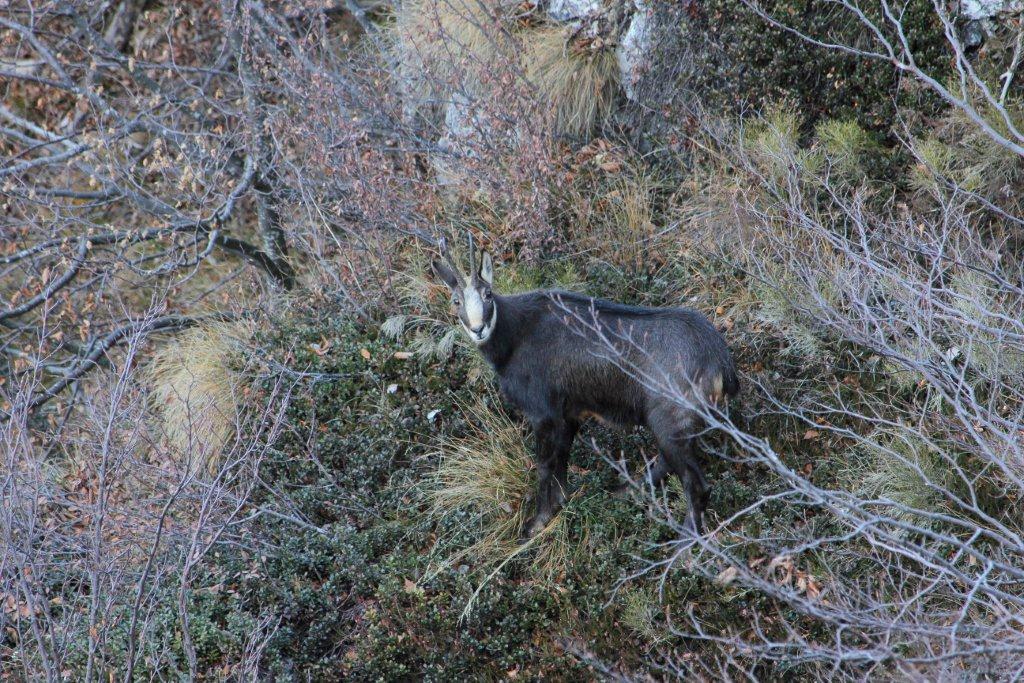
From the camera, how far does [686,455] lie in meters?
5.50

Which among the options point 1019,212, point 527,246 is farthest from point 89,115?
point 1019,212

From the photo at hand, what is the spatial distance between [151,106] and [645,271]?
196 inches

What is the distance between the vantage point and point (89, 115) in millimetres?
11164

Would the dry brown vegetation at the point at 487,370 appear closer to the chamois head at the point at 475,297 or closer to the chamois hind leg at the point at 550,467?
the chamois hind leg at the point at 550,467

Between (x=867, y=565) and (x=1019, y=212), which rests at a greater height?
(x=1019, y=212)

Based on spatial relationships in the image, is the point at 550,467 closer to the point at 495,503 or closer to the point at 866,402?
the point at 495,503

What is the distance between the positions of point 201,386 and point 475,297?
10.6ft

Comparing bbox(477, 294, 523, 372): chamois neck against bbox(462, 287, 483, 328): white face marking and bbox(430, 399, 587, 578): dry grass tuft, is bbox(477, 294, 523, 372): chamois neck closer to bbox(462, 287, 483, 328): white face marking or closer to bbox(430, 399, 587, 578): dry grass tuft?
bbox(462, 287, 483, 328): white face marking

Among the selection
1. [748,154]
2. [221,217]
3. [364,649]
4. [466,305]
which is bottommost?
[364,649]

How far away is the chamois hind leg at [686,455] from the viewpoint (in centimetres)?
548

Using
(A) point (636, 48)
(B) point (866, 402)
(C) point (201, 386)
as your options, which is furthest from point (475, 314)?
(A) point (636, 48)

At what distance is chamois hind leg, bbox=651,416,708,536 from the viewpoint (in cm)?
548

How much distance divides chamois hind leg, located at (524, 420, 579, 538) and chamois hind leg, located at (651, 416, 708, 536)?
64cm

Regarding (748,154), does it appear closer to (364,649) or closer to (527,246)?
(527,246)
